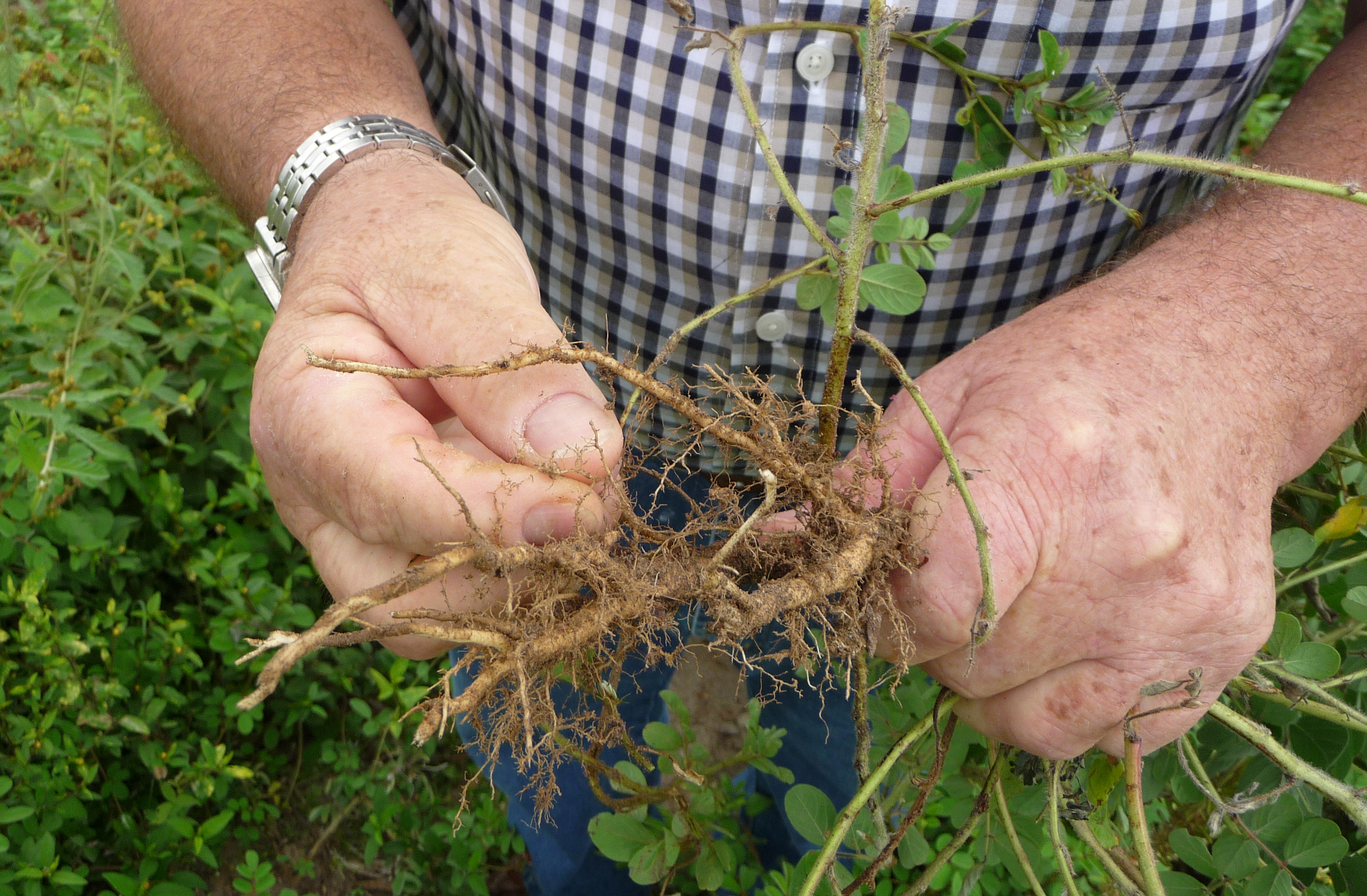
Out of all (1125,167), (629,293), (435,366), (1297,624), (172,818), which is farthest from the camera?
(172,818)

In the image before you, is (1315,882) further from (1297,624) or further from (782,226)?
(782,226)

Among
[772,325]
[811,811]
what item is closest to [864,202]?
[772,325]

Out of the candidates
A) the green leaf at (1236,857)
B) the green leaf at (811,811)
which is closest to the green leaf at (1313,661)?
the green leaf at (1236,857)

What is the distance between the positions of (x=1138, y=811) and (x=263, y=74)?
67.1 inches

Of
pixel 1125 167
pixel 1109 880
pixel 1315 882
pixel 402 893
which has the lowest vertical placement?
pixel 402 893

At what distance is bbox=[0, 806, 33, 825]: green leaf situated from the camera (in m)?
1.56

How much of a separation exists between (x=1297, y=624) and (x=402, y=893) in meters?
2.18

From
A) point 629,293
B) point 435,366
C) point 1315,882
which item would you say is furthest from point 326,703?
point 1315,882

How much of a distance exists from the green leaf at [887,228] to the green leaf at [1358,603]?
0.75m

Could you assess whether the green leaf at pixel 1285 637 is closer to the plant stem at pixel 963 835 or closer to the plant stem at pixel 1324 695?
the plant stem at pixel 1324 695

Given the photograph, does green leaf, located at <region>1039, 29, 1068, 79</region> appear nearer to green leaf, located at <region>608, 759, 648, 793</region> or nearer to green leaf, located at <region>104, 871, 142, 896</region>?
green leaf, located at <region>608, 759, 648, 793</region>

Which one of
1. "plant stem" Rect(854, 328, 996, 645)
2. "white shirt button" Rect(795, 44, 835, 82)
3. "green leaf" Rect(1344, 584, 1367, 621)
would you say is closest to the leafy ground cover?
"green leaf" Rect(1344, 584, 1367, 621)

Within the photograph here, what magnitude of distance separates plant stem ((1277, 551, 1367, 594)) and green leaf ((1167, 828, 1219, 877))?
379 mm

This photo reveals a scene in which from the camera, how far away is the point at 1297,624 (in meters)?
1.13
